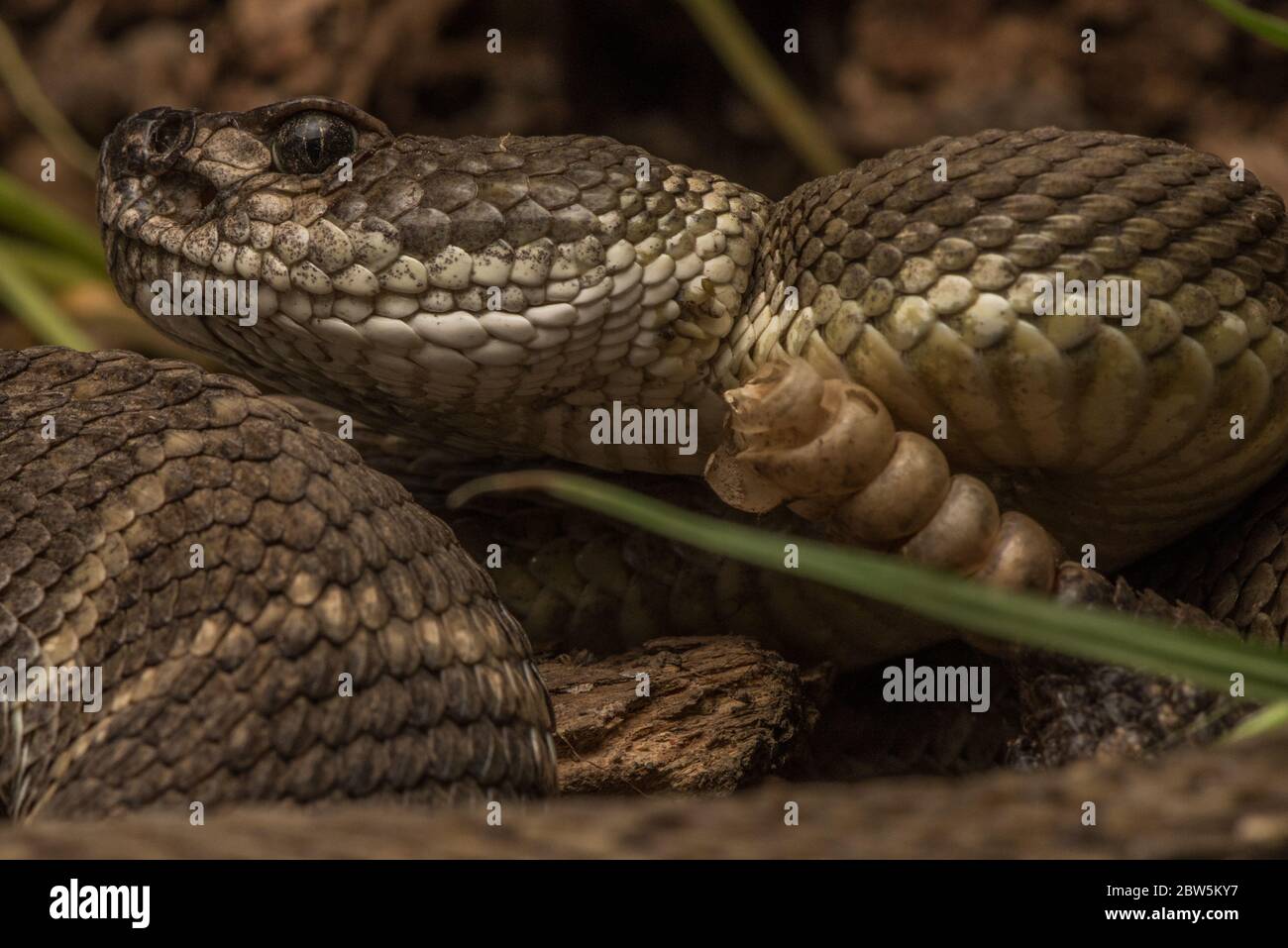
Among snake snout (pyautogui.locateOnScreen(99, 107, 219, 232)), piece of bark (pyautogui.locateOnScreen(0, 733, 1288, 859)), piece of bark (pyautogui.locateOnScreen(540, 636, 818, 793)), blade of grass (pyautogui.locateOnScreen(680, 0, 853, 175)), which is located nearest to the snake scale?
snake snout (pyautogui.locateOnScreen(99, 107, 219, 232))

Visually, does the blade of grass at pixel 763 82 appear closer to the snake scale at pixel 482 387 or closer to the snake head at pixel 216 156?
the snake scale at pixel 482 387

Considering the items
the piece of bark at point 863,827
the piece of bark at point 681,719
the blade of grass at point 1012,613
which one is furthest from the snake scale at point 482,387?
the blade of grass at point 1012,613

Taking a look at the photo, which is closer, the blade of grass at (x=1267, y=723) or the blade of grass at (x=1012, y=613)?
the blade of grass at (x=1012, y=613)

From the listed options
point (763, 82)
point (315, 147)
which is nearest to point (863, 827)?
point (315, 147)

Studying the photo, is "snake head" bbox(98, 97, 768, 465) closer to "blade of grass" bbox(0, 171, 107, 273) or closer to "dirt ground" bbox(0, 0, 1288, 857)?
"dirt ground" bbox(0, 0, 1288, 857)

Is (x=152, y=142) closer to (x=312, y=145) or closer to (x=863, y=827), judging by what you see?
(x=312, y=145)
